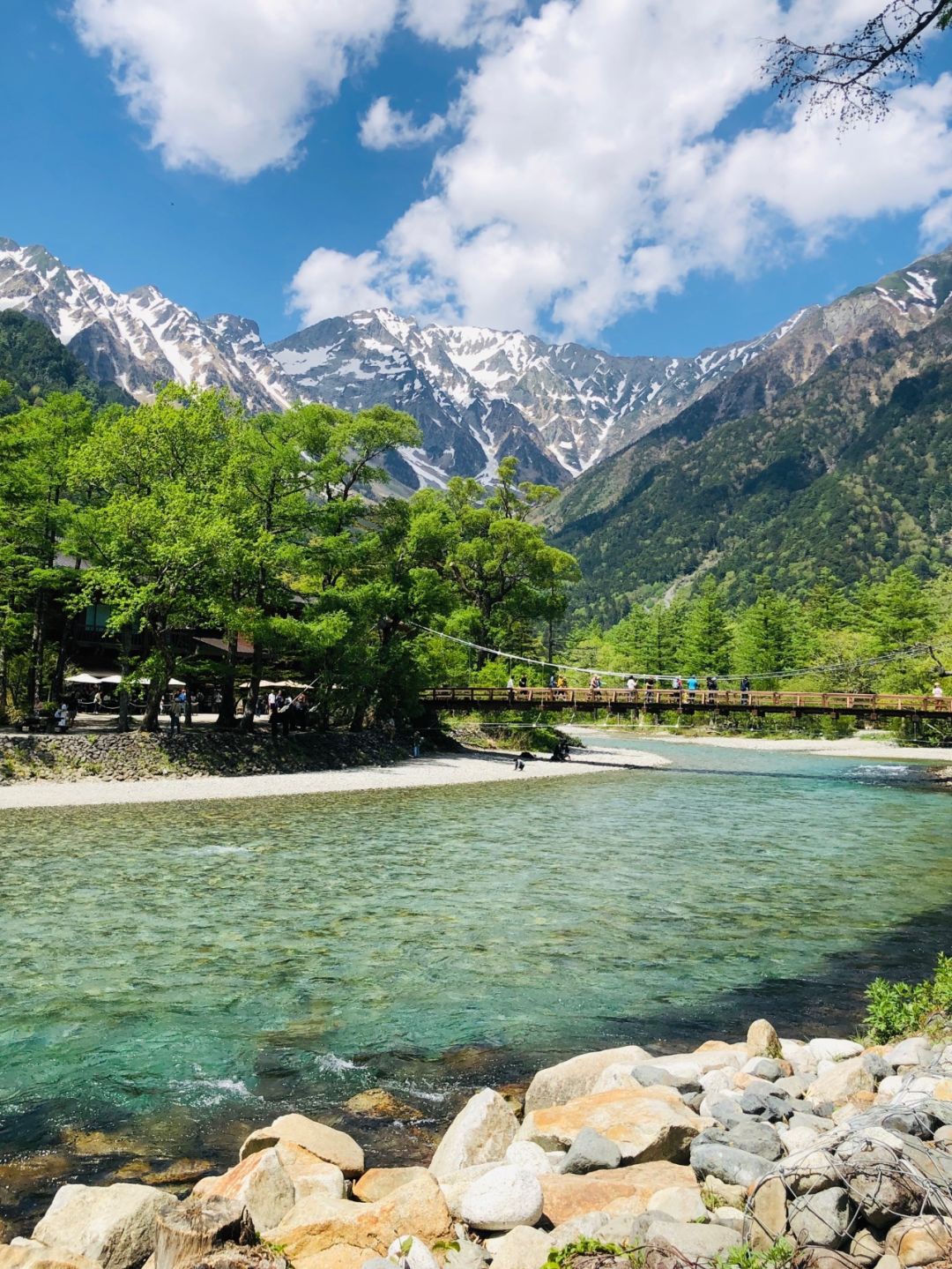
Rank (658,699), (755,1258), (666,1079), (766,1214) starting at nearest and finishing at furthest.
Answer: (755,1258), (766,1214), (666,1079), (658,699)

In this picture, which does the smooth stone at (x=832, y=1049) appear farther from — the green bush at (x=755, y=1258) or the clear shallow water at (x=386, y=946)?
the green bush at (x=755, y=1258)

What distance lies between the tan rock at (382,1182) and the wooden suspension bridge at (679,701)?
1388 inches

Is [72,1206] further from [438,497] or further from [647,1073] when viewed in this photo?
[438,497]

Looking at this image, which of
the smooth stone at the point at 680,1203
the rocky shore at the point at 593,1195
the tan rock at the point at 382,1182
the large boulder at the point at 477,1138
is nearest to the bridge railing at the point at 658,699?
the large boulder at the point at 477,1138

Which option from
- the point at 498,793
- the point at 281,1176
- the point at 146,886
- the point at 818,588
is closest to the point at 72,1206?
the point at 281,1176

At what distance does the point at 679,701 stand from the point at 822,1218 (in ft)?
126

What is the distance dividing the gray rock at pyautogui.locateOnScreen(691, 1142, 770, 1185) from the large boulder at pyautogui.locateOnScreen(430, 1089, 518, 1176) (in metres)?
1.36

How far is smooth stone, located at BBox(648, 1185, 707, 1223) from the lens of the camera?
4160 millimetres

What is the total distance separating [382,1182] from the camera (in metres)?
5.10

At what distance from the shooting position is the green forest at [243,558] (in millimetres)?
29766

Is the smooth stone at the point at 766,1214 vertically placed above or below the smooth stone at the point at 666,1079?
above

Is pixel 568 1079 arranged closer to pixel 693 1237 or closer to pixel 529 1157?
pixel 529 1157

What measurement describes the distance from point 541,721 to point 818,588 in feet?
228

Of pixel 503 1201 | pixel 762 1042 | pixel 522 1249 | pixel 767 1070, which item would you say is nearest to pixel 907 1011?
pixel 762 1042
